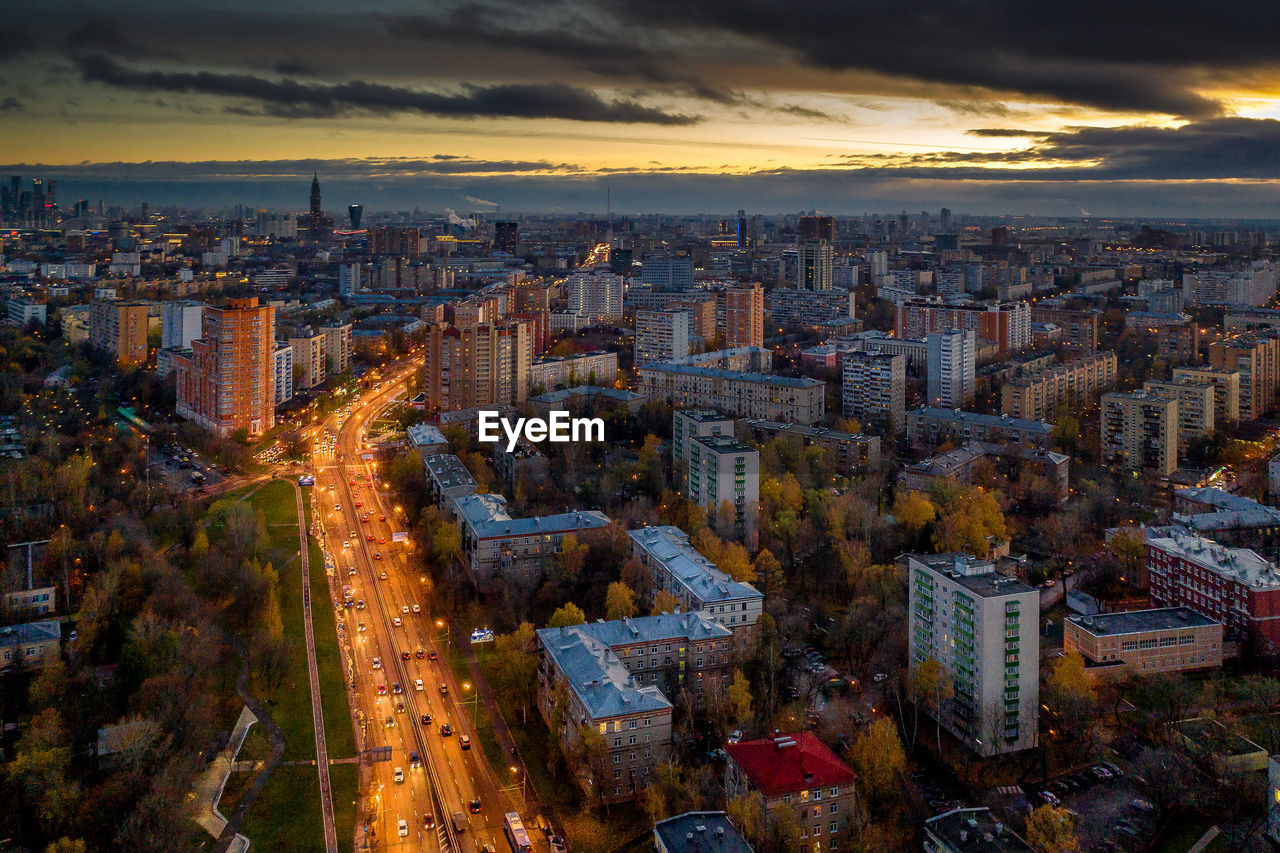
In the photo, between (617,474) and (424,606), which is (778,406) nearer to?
(617,474)

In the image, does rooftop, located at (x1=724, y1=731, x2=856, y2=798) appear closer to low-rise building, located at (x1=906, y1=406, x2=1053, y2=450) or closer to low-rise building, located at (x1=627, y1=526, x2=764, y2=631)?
low-rise building, located at (x1=627, y1=526, x2=764, y2=631)

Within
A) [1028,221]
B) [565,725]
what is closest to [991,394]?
[565,725]

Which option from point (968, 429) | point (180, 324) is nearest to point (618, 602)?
point (968, 429)

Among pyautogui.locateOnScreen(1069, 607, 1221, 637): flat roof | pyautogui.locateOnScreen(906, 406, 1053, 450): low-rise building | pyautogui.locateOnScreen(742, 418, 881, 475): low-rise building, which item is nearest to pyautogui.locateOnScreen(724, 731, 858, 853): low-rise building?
pyautogui.locateOnScreen(1069, 607, 1221, 637): flat roof

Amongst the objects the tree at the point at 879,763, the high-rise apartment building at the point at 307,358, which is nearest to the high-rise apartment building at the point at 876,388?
the high-rise apartment building at the point at 307,358

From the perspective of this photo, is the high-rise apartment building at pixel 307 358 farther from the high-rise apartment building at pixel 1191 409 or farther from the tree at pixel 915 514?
the high-rise apartment building at pixel 1191 409

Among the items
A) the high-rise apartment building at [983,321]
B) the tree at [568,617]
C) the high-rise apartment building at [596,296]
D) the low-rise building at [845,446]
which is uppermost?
the high-rise apartment building at [596,296]
